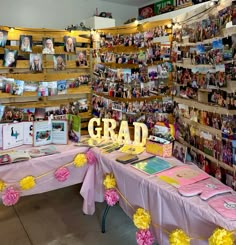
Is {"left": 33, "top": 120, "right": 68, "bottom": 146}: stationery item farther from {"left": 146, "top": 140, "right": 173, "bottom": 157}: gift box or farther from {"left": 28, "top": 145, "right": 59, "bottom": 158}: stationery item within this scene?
{"left": 146, "top": 140, "right": 173, "bottom": 157}: gift box

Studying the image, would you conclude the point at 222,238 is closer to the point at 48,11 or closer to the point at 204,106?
the point at 204,106

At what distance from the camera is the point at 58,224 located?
2424 millimetres

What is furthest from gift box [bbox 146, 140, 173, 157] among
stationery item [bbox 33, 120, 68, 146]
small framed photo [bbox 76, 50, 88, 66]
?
small framed photo [bbox 76, 50, 88, 66]

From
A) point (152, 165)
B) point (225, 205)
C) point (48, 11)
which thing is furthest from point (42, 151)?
point (48, 11)

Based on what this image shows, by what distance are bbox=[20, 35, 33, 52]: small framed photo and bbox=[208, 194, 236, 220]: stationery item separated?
7.21ft

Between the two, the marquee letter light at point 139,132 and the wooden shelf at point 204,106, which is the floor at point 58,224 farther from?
the wooden shelf at point 204,106

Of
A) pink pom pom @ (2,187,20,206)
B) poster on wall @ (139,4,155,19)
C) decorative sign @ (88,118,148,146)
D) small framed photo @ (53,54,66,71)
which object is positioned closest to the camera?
pink pom pom @ (2,187,20,206)

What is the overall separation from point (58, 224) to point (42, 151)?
29.0 inches

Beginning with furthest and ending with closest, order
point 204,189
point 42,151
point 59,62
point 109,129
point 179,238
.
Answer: point 59,62
point 109,129
point 42,151
point 204,189
point 179,238

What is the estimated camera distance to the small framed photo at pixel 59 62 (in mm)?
2777

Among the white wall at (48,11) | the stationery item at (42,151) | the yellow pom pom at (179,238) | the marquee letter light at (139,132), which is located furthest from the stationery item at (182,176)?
the white wall at (48,11)

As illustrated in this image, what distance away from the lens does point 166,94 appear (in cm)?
234

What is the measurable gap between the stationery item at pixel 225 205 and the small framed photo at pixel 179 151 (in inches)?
22.7

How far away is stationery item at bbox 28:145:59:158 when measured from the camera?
85.9 inches
